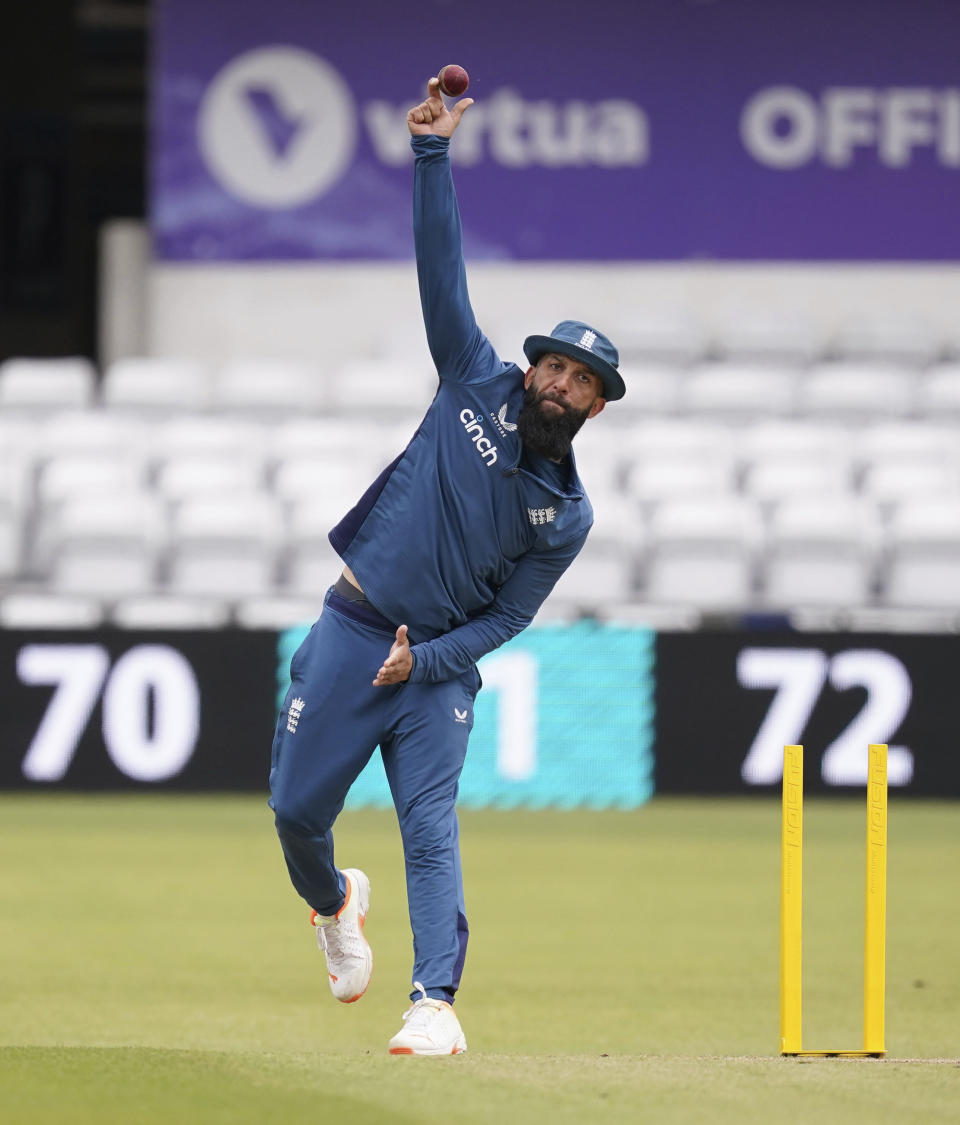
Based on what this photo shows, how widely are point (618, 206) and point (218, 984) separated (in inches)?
373

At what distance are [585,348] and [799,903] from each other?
4.81 feet

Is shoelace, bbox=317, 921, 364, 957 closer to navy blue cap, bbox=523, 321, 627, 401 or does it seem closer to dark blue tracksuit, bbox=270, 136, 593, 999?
dark blue tracksuit, bbox=270, 136, 593, 999

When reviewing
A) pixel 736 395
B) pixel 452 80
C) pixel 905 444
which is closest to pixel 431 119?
pixel 452 80

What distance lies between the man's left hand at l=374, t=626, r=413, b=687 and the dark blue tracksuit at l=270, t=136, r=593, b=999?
4 cm

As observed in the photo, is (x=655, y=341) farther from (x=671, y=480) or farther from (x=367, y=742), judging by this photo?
(x=367, y=742)

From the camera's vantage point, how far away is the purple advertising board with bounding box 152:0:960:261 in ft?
46.7

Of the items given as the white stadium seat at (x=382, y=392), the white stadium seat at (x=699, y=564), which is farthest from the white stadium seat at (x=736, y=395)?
the white stadium seat at (x=699, y=564)

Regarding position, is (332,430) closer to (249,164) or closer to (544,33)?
(249,164)

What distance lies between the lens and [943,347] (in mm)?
14156

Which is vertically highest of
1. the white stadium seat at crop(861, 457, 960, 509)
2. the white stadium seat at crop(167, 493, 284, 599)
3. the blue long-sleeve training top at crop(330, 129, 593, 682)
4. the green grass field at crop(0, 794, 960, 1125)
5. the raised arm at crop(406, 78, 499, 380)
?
the raised arm at crop(406, 78, 499, 380)

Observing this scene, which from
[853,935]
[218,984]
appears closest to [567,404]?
[218,984]

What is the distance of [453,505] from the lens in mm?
4801

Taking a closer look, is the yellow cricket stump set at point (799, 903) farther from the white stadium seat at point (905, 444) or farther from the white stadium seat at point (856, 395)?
the white stadium seat at point (856, 395)

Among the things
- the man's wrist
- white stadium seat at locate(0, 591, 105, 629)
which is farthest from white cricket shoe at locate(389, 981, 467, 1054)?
white stadium seat at locate(0, 591, 105, 629)
